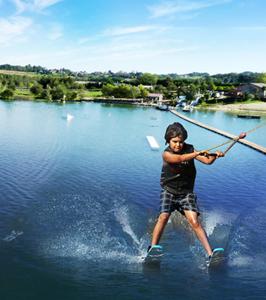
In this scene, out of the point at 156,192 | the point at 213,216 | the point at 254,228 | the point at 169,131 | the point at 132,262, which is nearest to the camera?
the point at 169,131

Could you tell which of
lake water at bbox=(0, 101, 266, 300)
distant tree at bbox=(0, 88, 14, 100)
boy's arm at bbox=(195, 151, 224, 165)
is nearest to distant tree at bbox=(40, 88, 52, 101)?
distant tree at bbox=(0, 88, 14, 100)

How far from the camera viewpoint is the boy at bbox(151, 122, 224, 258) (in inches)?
362

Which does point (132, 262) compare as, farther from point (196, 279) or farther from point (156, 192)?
point (156, 192)

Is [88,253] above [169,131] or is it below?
below

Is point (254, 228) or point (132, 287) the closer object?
point (132, 287)

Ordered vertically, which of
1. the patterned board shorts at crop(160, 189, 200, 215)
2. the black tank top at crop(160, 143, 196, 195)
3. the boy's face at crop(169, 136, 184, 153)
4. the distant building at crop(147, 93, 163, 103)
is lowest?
the distant building at crop(147, 93, 163, 103)

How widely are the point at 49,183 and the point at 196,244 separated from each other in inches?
410

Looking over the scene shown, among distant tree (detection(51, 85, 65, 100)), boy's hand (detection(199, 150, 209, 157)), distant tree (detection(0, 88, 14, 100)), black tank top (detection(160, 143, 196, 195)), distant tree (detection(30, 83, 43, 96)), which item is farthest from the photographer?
distant tree (detection(30, 83, 43, 96))

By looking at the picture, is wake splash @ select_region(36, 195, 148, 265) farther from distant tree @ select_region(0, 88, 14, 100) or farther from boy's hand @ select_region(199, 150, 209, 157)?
distant tree @ select_region(0, 88, 14, 100)

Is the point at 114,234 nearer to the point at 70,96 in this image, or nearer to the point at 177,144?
the point at 177,144

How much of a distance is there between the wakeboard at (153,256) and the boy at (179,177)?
35 centimetres

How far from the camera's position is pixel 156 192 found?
19750 mm

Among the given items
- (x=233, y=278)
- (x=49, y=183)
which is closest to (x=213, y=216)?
(x=233, y=278)

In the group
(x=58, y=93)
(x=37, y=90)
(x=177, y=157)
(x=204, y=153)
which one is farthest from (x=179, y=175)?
(x=37, y=90)
